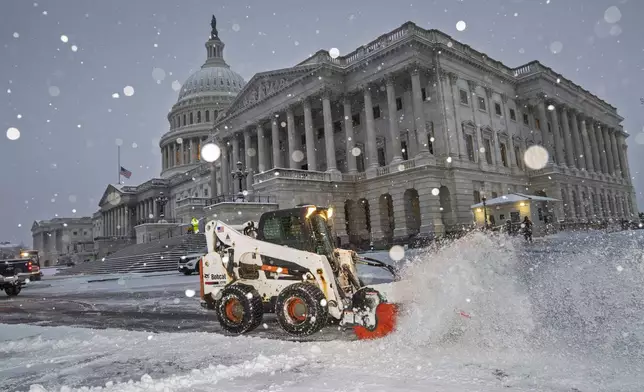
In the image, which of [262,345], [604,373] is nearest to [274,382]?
[262,345]

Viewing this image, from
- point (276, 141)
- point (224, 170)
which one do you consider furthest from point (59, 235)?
point (276, 141)

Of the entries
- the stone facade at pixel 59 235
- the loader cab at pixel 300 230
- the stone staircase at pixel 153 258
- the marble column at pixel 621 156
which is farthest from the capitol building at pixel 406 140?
the stone facade at pixel 59 235

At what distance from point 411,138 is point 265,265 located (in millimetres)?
30760

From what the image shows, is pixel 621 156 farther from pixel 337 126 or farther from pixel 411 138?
pixel 337 126

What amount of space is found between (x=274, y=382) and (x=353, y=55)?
121 ft

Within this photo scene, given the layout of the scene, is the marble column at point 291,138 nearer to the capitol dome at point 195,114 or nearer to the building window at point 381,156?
the building window at point 381,156

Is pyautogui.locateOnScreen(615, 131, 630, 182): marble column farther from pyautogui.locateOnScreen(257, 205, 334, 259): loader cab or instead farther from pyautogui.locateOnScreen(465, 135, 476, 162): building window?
pyautogui.locateOnScreen(257, 205, 334, 259): loader cab

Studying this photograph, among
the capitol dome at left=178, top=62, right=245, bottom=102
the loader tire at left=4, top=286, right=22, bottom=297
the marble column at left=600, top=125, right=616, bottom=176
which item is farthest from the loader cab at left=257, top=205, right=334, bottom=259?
the capitol dome at left=178, top=62, right=245, bottom=102

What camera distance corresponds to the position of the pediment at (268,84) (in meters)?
39.7

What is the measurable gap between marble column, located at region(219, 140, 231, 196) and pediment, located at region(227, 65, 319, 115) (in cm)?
473

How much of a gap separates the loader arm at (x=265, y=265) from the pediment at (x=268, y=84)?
32305mm

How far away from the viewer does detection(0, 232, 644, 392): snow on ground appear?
458 centimetres

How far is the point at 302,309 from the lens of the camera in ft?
22.7

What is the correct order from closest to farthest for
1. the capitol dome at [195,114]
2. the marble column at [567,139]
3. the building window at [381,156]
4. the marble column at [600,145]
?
the building window at [381,156] < the marble column at [567,139] < the marble column at [600,145] < the capitol dome at [195,114]
